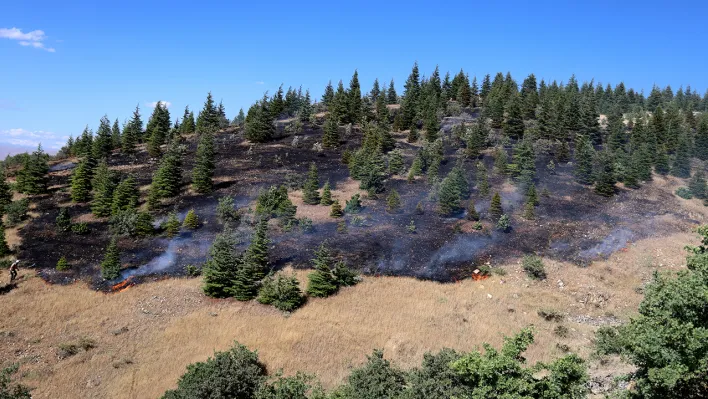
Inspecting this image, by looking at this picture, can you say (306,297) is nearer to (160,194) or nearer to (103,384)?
(103,384)

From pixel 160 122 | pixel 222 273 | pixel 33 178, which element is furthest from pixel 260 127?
pixel 222 273

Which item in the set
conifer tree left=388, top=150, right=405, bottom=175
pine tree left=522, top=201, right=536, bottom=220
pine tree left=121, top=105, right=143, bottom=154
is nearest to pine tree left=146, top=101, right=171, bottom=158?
pine tree left=121, top=105, right=143, bottom=154

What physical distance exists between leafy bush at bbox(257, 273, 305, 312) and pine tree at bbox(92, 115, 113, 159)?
38182mm

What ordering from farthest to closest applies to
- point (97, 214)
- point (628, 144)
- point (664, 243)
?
point (628, 144)
point (97, 214)
point (664, 243)

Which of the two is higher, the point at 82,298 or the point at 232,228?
the point at 232,228

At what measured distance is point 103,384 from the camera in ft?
59.3

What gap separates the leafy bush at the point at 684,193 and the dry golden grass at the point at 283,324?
71.1 feet

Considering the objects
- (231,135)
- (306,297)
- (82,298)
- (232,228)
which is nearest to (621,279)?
(306,297)

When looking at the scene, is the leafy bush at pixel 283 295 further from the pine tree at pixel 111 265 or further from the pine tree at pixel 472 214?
the pine tree at pixel 472 214

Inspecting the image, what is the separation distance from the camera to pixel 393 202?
36562 millimetres

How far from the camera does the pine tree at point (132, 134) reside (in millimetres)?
54656

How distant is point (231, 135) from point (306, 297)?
42.7m

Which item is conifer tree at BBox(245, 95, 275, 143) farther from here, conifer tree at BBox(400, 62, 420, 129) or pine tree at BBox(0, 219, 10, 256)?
pine tree at BBox(0, 219, 10, 256)

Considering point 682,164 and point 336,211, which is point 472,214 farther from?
point 682,164
